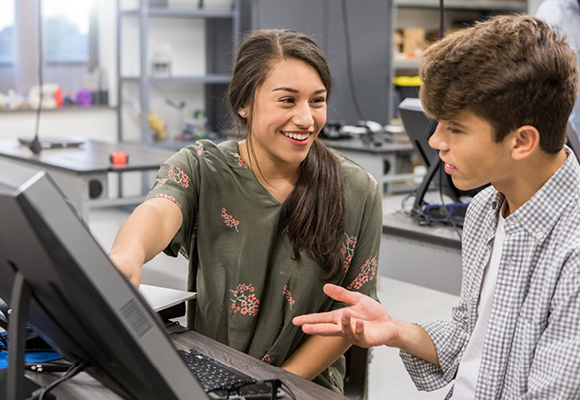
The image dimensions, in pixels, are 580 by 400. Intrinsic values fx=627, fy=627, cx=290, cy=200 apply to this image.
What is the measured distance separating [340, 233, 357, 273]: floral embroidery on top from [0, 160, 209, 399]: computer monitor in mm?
627

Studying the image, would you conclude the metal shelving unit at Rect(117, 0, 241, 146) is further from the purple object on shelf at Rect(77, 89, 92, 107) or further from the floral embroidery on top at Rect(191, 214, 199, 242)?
the floral embroidery on top at Rect(191, 214, 199, 242)

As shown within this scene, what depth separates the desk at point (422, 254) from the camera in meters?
1.83

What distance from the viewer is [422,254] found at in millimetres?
1919

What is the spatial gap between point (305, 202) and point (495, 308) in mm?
445

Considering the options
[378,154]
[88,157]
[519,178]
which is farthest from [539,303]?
[378,154]

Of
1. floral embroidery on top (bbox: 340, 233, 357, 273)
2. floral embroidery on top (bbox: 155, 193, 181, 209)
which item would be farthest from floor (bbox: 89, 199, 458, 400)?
floral embroidery on top (bbox: 340, 233, 357, 273)

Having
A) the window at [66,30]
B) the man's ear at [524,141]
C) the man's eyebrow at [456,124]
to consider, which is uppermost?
the window at [66,30]

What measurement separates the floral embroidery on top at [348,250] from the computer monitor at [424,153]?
86 cm

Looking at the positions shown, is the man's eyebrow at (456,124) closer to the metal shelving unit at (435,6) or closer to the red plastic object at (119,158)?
the red plastic object at (119,158)

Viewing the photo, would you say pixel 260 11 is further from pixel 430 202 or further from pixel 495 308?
pixel 495 308

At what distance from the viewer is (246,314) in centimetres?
117

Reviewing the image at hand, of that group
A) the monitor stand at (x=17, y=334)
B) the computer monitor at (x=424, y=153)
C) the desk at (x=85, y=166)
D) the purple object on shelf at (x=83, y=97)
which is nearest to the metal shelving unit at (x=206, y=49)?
the purple object on shelf at (x=83, y=97)

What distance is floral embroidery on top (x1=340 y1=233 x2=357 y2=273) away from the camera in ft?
3.91

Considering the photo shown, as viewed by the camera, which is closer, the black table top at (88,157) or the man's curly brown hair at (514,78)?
the man's curly brown hair at (514,78)
